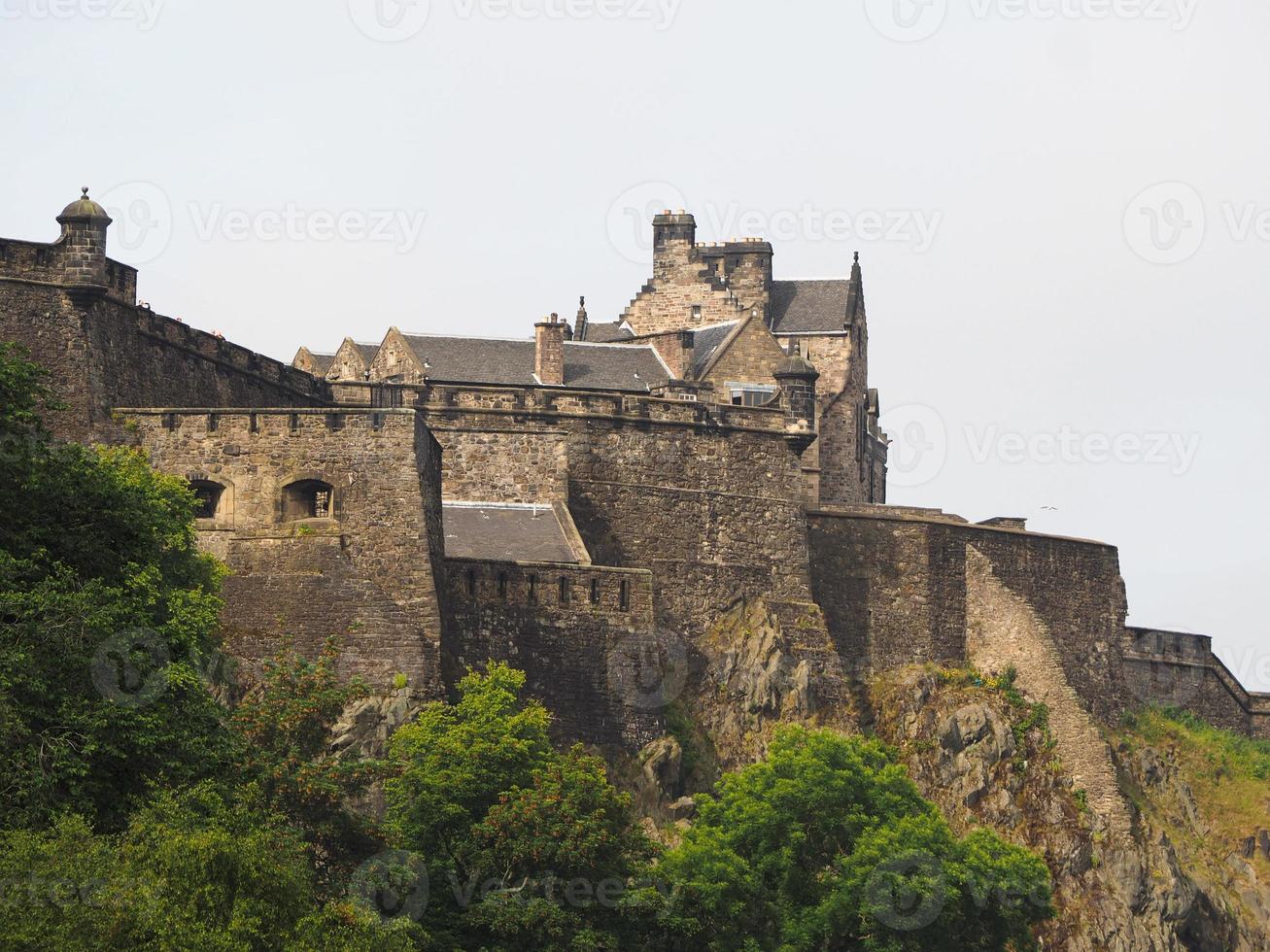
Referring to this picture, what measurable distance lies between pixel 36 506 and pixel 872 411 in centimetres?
4925

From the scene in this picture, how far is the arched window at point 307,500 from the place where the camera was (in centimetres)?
5984

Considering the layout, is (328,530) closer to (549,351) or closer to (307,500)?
(307,500)

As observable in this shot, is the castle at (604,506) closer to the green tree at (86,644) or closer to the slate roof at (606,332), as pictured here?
the slate roof at (606,332)

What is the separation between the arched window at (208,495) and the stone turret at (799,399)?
56.6 ft

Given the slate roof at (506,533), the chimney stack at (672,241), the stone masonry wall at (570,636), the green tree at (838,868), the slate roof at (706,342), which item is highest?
the chimney stack at (672,241)

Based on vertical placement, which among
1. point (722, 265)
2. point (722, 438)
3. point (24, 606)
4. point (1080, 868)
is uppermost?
point (722, 265)

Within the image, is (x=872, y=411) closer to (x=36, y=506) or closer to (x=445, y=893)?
(x=445, y=893)

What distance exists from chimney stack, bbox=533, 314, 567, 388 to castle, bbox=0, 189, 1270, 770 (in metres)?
0.08

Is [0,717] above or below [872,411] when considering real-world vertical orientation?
below

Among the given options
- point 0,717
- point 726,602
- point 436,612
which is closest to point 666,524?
point 726,602

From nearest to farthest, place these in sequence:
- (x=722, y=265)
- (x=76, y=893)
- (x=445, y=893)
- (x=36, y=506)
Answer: (x=76, y=893)
(x=36, y=506)
(x=445, y=893)
(x=722, y=265)

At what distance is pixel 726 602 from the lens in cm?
6881

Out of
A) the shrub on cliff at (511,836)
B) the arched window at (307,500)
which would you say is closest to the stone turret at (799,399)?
the arched window at (307,500)

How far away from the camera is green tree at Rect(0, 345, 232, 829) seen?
3825 cm
